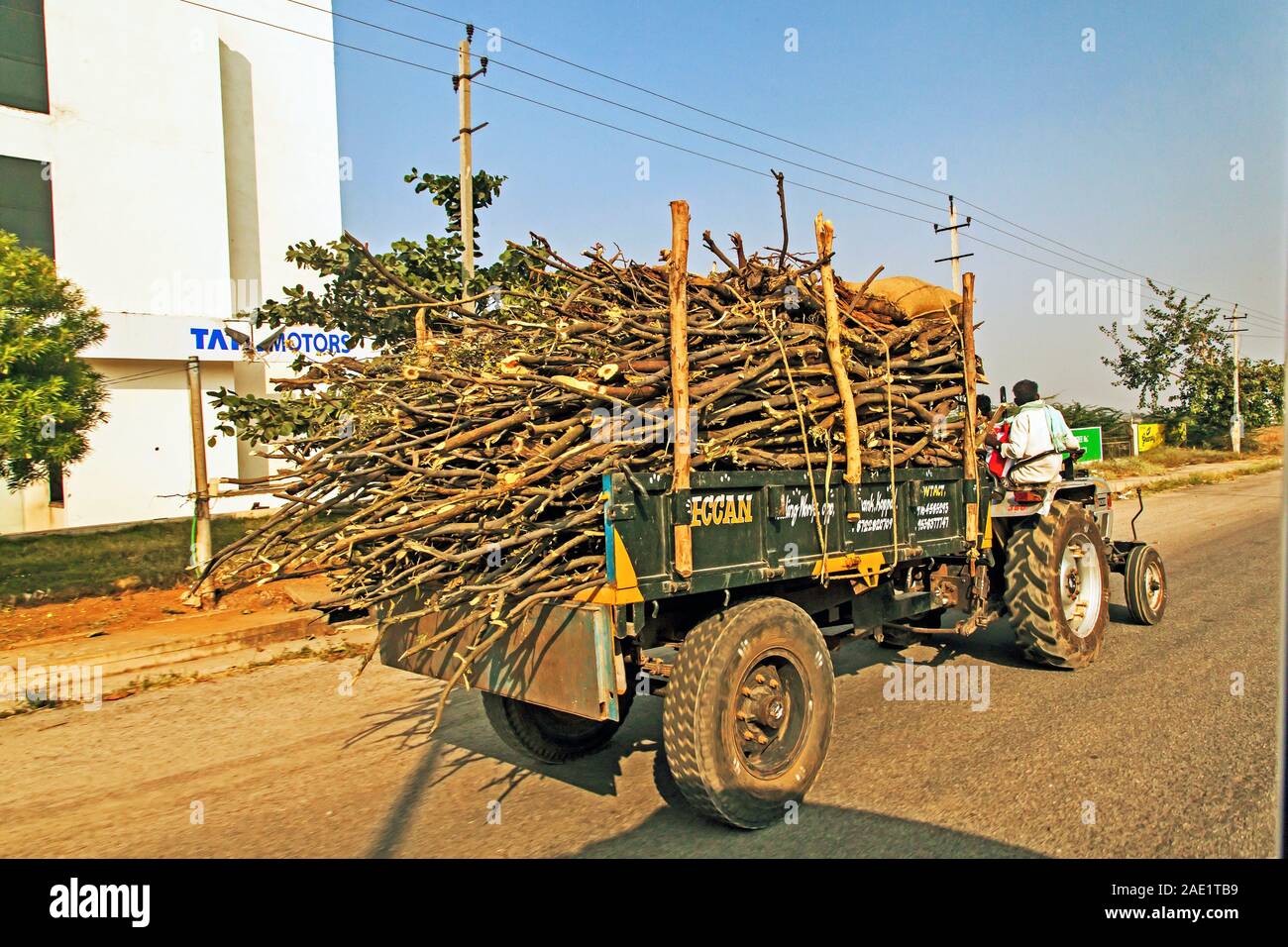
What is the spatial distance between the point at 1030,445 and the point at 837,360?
2.82 meters

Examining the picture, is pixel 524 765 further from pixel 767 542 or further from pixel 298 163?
pixel 298 163

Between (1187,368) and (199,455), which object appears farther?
(1187,368)

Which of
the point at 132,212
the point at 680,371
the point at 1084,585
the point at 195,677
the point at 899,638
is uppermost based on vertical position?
the point at 132,212

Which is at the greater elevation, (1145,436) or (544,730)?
(1145,436)

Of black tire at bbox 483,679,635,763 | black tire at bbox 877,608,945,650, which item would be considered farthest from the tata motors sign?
black tire at bbox 877,608,945,650

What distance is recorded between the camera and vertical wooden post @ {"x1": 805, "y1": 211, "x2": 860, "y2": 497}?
15.7ft

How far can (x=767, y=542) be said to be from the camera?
4293 millimetres

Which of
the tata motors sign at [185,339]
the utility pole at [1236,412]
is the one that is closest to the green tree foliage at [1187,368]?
the utility pole at [1236,412]

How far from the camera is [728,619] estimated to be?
3.96m

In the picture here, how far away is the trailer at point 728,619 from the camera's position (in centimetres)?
373

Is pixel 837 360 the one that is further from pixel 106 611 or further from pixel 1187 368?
pixel 1187 368

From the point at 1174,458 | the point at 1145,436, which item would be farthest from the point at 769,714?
the point at 1174,458
